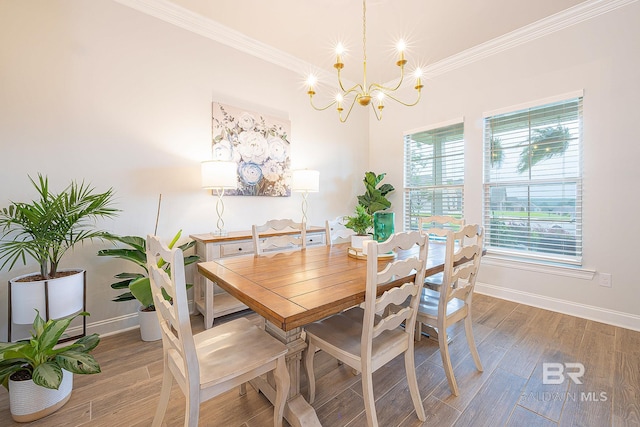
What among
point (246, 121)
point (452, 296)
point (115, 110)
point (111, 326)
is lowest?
point (111, 326)

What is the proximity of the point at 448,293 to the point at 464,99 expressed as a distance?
9.41ft

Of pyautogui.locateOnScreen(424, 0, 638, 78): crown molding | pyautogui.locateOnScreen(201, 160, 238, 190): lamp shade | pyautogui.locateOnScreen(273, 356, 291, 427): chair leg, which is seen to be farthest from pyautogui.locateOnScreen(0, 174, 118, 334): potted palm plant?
pyautogui.locateOnScreen(424, 0, 638, 78): crown molding

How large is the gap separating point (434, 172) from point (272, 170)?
89.8 inches

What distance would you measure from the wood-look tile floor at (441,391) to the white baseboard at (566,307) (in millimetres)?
180

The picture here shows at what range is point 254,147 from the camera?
9.95 feet

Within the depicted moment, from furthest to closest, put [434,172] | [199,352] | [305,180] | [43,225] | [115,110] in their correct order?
[434,172]
[305,180]
[115,110]
[43,225]
[199,352]

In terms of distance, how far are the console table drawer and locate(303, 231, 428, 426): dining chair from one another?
130 centimetres

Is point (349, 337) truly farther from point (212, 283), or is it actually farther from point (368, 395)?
point (212, 283)

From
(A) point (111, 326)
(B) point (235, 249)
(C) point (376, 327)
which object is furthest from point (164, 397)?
(A) point (111, 326)

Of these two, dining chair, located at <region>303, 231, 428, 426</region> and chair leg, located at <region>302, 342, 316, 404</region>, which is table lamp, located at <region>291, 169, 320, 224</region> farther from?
chair leg, located at <region>302, 342, 316, 404</region>

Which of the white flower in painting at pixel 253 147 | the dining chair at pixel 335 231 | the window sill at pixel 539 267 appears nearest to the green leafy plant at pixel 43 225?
the white flower in painting at pixel 253 147

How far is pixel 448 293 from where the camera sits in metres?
1.53

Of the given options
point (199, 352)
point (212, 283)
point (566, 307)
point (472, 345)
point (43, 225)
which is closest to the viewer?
point (199, 352)

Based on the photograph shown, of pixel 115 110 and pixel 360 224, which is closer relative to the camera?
pixel 360 224
